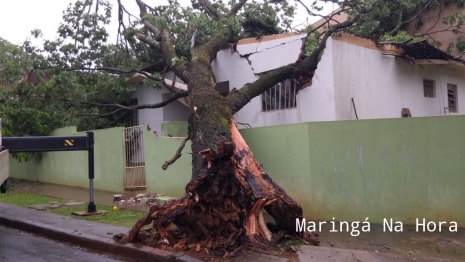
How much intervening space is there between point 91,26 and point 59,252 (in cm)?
1010

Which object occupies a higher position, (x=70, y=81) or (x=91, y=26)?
(x=91, y=26)

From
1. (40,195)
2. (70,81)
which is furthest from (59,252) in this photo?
(70,81)

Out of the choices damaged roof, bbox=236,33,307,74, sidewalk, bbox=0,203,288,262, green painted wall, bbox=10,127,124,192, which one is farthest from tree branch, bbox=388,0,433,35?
sidewalk, bbox=0,203,288,262

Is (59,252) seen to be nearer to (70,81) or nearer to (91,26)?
(70,81)

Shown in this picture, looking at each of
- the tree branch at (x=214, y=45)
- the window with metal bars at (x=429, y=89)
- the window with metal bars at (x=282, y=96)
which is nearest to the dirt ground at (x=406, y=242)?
the window with metal bars at (x=282, y=96)

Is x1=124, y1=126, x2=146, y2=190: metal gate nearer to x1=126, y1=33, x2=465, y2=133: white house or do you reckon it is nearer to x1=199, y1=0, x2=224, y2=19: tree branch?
x1=126, y1=33, x2=465, y2=133: white house

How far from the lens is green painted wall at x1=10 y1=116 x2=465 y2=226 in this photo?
754 cm

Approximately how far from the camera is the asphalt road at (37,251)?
6.27 meters

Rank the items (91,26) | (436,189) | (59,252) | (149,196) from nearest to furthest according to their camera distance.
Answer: (59,252) → (436,189) → (149,196) → (91,26)

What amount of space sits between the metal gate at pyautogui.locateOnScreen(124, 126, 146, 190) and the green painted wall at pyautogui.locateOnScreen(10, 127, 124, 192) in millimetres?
155

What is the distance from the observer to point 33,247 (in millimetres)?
6957

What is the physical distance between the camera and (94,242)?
22.4ft

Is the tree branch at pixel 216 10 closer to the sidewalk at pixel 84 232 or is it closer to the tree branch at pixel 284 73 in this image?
the tree branch at pixel 284 73

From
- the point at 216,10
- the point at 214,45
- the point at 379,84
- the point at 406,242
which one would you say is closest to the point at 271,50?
the point at 214,45
